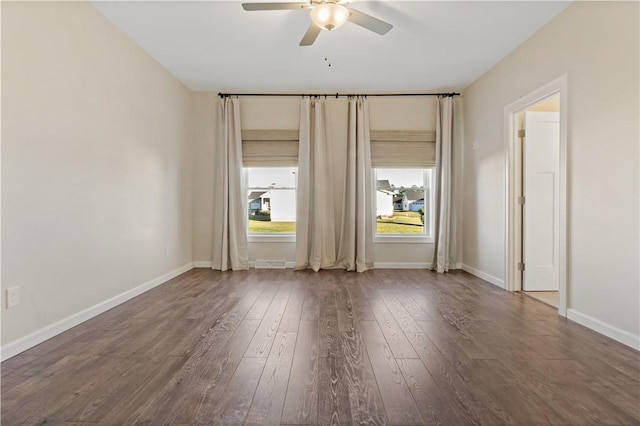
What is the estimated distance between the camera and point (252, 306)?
119 inches

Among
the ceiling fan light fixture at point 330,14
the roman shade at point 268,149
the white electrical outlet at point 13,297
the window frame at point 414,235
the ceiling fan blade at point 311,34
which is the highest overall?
the ceiling fan blade at point 311,34

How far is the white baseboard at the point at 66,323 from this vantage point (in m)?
2.00

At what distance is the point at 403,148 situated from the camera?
16.3 ft

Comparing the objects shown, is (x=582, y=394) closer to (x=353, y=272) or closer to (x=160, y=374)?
(x=160, y=374)

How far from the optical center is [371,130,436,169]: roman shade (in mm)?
4930

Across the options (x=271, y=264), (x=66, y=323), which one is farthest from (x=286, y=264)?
(x=66, y=323)

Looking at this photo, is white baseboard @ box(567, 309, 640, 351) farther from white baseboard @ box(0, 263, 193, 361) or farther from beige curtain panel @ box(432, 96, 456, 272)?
white baseboard @ box(0, 263, 193, 361)

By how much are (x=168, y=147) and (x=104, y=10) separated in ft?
5.39

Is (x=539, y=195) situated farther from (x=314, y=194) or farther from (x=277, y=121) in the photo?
(x=277, y=121)

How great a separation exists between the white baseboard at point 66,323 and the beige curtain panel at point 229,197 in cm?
118

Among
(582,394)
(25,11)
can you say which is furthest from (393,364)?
(25,11)

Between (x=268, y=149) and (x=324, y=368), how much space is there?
12.3 feet

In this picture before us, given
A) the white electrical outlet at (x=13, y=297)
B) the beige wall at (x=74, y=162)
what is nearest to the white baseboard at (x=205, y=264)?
the beige wall at (x=74, y=162)

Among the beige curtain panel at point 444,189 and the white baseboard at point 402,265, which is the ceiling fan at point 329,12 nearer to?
the beige curtain panel at point 444,189
